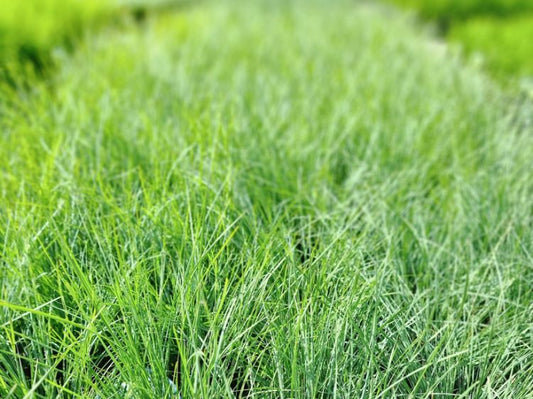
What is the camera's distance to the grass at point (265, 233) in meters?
1.31

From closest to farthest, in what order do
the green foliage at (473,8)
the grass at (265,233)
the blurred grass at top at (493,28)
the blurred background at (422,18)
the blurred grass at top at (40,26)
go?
the grass at (265,233), the blurred grass at top at (40,26), the blurred background at (422,18), the blurred grass at top at (493,28), the green foliage at (473,8)

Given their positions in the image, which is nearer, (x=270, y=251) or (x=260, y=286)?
(x=260, y=286)

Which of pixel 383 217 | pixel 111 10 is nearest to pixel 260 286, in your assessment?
pixel 383 217

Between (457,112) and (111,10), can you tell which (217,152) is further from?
(111,10)

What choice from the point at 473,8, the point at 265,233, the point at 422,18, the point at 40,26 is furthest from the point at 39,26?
the point at 473,8

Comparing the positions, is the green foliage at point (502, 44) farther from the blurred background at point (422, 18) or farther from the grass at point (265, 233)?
the grass at point (265, 233)

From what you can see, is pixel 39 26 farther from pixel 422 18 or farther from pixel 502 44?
pixel 422 18

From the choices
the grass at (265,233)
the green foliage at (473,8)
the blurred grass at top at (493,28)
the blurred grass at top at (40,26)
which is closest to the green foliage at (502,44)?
the blurred grass at top at (493,28)

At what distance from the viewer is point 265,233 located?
1.62 m

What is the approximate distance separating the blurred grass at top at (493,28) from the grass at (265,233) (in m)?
0.43

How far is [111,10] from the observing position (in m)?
5.46

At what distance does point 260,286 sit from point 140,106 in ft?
5.42

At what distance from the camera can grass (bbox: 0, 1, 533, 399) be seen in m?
1.31

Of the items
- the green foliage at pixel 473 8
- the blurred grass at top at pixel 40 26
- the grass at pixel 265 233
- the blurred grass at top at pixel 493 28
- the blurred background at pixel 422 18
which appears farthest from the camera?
the green foliage at pixel 473 8
